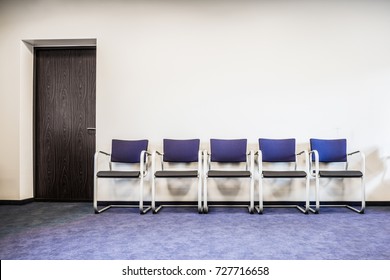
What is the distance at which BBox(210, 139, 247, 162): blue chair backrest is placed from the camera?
12.1 feet

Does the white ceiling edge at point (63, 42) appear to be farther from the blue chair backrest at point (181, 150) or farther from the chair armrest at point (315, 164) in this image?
the chair armrest at point (315, 164)

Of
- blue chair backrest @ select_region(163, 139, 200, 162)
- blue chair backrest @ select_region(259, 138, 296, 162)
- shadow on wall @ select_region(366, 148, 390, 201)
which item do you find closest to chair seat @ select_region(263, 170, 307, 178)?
blue chair backrest @ select_region(259, 138, 296, 162)

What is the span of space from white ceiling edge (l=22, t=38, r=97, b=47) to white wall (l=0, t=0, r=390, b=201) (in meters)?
→ 0.08

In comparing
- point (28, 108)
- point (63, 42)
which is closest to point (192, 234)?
point (28, 108)

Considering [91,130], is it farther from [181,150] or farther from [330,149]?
[330,149]

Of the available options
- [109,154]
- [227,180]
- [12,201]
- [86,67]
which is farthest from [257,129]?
[12,201]

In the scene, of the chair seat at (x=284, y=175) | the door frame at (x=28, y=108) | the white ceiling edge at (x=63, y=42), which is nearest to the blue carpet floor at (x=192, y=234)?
the chair seat at (x=284, y=175)

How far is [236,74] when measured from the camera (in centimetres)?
392

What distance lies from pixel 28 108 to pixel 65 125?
0.52 metres

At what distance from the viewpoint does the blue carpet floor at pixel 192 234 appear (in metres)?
2.15

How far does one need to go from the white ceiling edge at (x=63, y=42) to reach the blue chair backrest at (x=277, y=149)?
250cm

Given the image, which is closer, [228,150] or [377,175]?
[228,150]

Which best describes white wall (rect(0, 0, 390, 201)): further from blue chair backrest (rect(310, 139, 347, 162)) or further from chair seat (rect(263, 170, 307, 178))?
chair seat (rect(263, 170, 307, 178))
